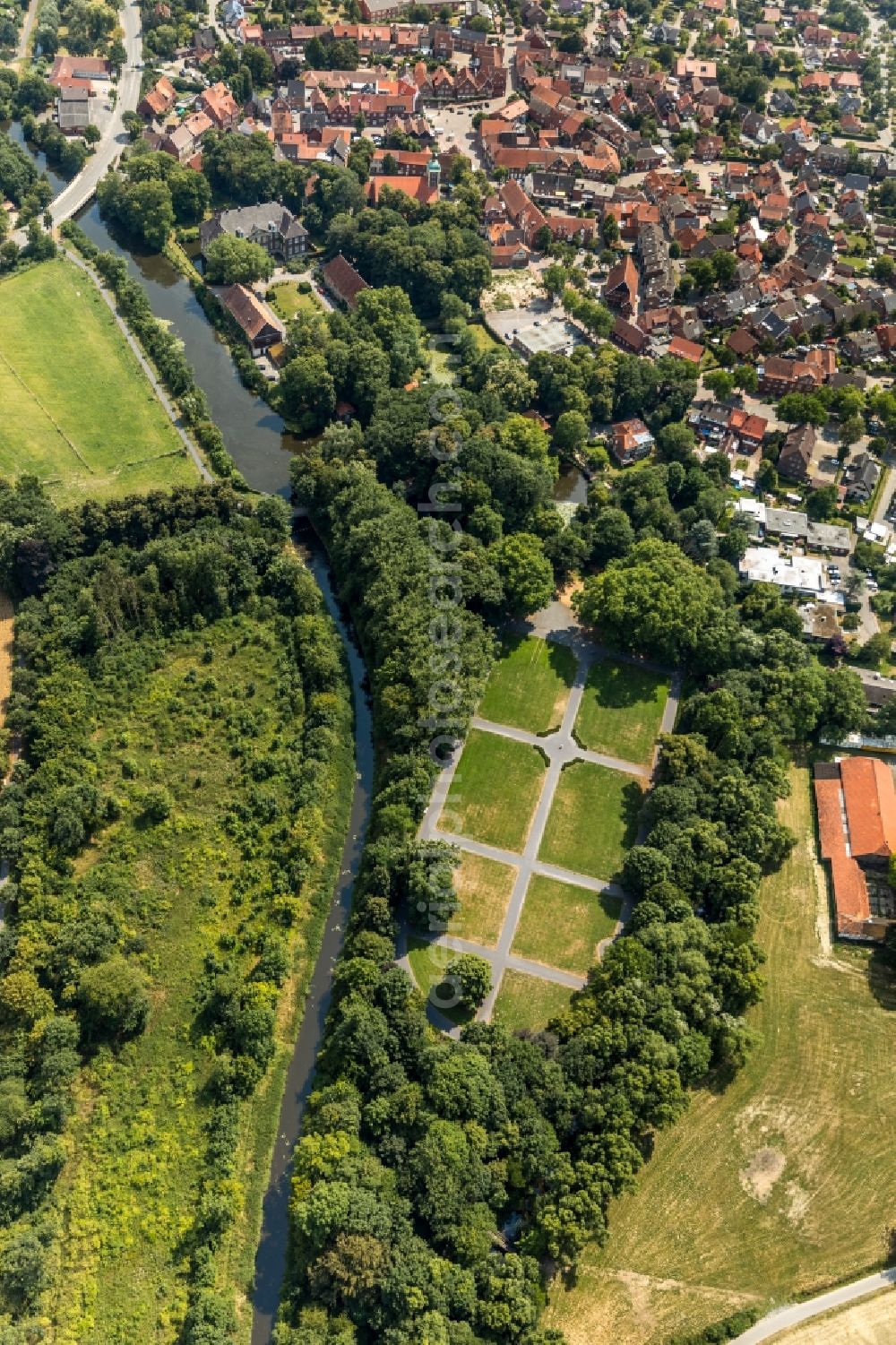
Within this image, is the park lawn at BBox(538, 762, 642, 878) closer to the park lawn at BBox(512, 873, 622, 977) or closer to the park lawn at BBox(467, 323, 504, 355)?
the park lawn at BBox(512, 873, 622, 977)

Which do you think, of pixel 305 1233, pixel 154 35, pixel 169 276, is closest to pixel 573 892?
pixel 305 1233

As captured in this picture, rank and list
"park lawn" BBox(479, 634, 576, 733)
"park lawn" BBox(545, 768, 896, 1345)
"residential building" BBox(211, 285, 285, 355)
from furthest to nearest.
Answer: "residential building" BBox(211, 285, 285, 355)
"park lawn" BBox(479, 634, 576, 733)
"park lawn" BBox(545, 768, 896, 1345)

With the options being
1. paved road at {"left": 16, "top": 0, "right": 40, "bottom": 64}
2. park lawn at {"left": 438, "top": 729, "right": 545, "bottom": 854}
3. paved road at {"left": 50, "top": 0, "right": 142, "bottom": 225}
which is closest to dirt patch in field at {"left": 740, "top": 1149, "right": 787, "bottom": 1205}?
park lawn at {"left": 438, "top": 729, "right": 545, "bottom": 854}

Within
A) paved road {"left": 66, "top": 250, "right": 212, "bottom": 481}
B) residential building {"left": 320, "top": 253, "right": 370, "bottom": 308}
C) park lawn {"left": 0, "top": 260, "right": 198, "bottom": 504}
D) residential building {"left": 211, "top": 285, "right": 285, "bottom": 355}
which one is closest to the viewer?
park lawn {"left": 0, "top": 260, "right": 198, "bottom": 504}

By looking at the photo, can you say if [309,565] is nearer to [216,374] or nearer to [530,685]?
[530,685]

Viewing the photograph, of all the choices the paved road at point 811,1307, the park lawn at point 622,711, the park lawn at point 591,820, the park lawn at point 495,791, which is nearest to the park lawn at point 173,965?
the park lawn at point 495,791
